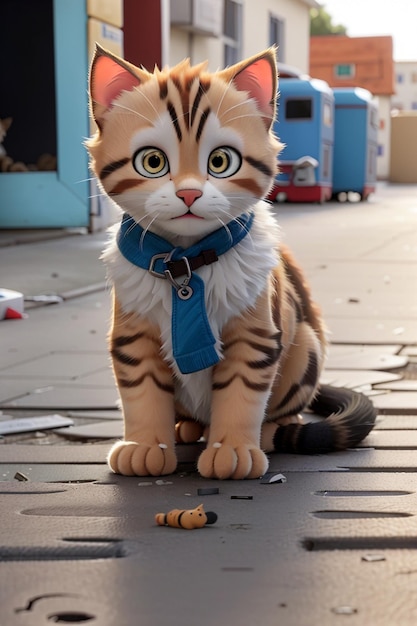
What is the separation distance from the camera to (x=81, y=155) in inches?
352


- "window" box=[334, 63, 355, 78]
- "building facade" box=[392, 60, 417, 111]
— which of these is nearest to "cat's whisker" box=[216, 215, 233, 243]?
"window" box=[334, 63, 355, 78]

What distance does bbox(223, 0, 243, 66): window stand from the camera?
58.1 feet

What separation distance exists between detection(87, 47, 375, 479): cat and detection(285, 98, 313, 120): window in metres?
13.3

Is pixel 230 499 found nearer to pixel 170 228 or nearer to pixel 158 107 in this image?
pixel 170 228

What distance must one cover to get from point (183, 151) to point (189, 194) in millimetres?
105

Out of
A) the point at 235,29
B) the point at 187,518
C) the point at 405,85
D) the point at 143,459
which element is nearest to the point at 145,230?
the point at 143,459

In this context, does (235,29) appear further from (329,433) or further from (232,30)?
(329,433)

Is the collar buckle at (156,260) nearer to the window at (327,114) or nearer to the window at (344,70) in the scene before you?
the window at (327,114)

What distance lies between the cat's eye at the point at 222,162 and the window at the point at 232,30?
16.0 metres

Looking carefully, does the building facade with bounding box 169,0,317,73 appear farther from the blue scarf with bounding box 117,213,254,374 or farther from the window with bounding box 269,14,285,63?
the blue scarf with bounding box 117,213,254,374

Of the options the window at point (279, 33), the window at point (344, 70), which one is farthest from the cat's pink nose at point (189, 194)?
the window at point (344, 70)

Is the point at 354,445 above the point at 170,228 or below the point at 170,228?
below

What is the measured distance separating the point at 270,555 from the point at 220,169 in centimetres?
84

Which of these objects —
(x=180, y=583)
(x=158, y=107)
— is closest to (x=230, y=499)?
(x=180, y=583)
